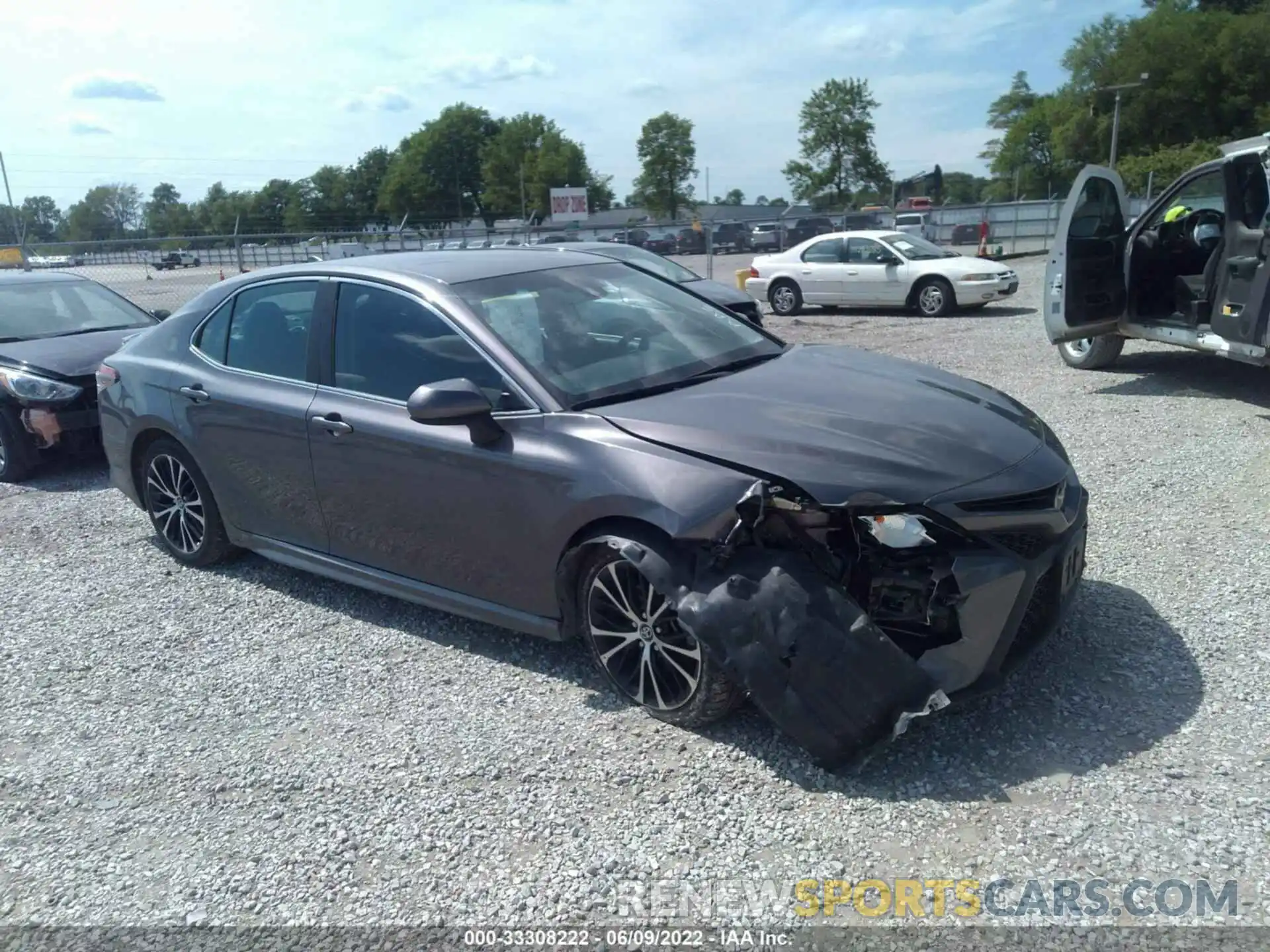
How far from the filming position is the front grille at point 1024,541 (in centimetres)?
345

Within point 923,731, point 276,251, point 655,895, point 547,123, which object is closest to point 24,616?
point 655,895

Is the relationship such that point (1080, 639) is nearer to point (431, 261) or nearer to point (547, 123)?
point (431, 261)

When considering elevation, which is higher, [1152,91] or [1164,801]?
[1152,91]

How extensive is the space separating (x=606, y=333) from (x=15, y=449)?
5.91 m

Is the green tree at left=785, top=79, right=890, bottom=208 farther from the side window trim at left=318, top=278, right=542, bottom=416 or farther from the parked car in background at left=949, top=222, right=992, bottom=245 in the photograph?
the side window trim at left=318, top=278, right=542, bottom=416

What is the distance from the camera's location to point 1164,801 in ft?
10.1

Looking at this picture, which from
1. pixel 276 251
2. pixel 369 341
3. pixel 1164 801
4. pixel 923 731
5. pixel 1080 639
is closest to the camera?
pixel 1164 801

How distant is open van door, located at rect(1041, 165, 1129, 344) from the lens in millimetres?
9680

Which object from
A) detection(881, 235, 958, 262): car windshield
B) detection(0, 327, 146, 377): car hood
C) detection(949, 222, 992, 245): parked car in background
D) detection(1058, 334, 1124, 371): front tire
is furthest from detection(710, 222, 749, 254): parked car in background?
detection(0, 327, 146, 377): car hood

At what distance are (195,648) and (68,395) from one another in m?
4.19

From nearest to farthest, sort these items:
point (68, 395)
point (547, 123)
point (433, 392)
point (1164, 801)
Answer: point (1164, 801) < point (433, 392) < point (68, 395) < point (547, 123)

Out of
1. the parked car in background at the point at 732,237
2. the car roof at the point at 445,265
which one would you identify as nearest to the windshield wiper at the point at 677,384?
the car roof at the point at 445,265

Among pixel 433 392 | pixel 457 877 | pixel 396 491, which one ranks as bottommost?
pixel 457 877

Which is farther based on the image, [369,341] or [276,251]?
[276,251]
